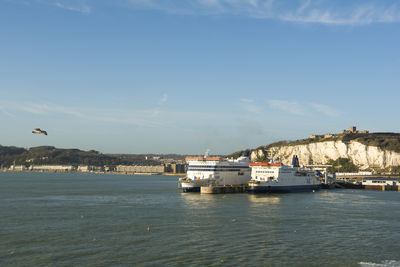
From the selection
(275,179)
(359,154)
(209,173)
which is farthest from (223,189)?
(359,154)

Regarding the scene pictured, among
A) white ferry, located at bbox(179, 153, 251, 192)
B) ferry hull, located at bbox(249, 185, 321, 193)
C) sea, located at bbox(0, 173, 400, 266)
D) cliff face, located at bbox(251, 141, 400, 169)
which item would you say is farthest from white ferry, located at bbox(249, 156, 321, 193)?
cliff face, located at bbox(251, 141, 400, 169)

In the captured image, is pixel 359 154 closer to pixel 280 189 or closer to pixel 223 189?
pixel 280 189

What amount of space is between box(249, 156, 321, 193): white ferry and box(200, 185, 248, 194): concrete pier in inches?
122

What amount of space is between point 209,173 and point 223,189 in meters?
4.63

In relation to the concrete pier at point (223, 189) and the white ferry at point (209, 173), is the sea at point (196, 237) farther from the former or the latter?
the white ferry at point (209, 173)

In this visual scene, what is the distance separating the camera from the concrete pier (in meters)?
76.8

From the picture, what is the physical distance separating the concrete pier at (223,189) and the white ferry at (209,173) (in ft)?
8.81

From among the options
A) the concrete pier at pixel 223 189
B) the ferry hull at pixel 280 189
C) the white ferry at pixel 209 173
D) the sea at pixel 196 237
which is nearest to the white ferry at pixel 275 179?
the ferry hull at pixel 280 189

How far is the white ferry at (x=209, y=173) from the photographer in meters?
80.0

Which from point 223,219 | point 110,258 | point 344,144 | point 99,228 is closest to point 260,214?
point 223,219

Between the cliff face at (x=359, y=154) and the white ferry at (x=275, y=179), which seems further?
the cliff face at (x=359, y=154)

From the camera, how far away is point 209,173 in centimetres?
8231

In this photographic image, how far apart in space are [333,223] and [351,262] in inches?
621

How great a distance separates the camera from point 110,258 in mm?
26078
